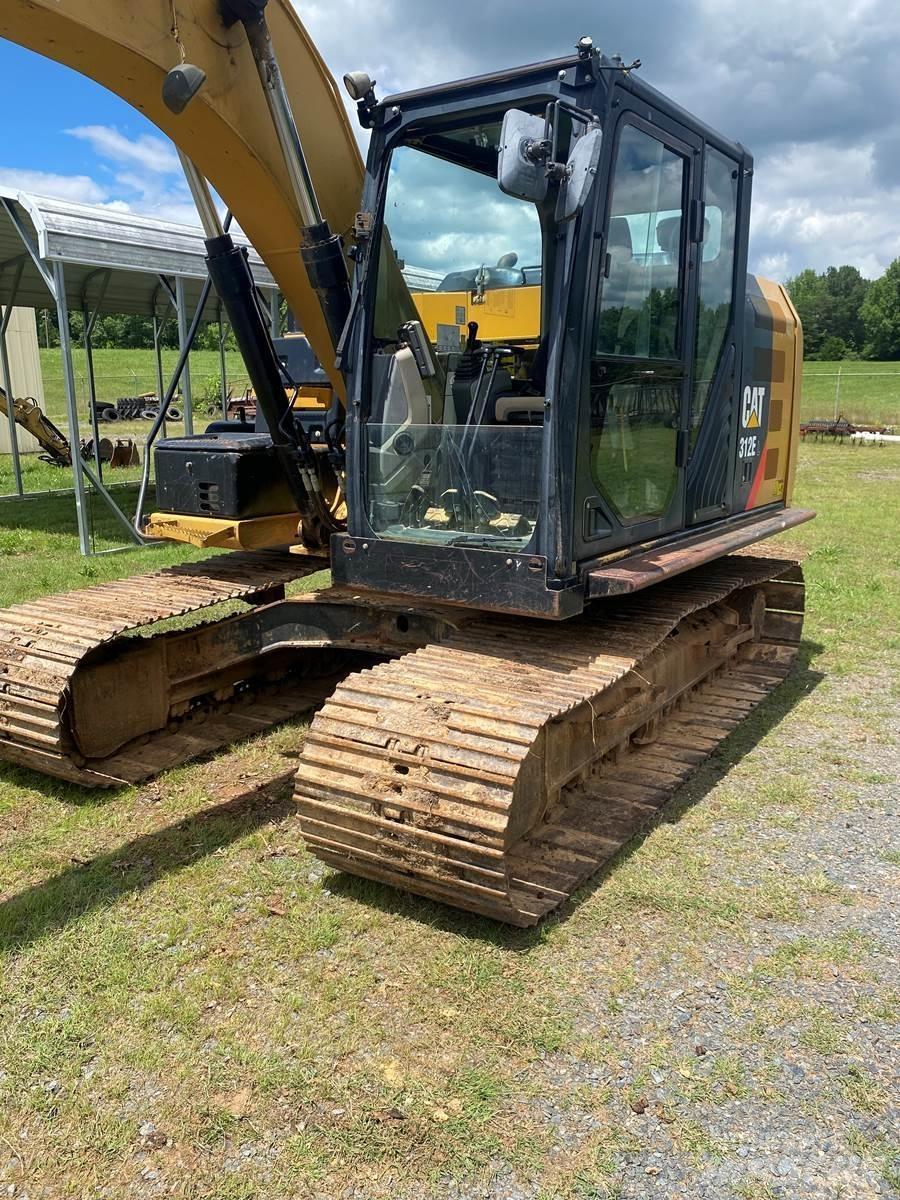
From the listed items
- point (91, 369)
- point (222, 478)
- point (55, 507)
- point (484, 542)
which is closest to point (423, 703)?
point (484, 542)

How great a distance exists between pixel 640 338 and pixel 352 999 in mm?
2920

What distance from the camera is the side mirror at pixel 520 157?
3.28 metres

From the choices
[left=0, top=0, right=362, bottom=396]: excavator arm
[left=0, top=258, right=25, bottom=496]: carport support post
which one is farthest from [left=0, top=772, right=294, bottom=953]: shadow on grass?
[left=0, top=258, right=25, bottom=496]: carport support post

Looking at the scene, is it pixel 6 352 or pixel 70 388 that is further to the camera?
pixel 6 352

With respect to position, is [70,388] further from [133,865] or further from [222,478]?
[133,865]

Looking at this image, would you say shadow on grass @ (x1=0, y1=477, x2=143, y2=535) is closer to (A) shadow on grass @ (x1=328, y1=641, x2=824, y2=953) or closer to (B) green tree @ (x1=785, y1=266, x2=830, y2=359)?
(A) shadow on grass @ (x1=328, y1=641, x2=824, y2=953)

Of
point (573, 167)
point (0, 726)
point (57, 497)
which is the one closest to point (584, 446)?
point (573, 167)

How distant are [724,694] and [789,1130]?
362cm

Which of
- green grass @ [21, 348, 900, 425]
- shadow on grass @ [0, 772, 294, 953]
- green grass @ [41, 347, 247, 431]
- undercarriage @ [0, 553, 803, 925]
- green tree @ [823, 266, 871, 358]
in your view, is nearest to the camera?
undercarriage @ [0, 553, 803, 925]

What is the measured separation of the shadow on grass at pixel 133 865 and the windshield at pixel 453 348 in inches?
58.7

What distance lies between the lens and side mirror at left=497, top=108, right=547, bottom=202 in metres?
3.28

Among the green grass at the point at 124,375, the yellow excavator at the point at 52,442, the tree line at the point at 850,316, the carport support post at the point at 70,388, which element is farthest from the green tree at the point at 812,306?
the carport support post at the point at 70,388

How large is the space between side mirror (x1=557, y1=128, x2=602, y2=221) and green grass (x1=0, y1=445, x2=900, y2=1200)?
259cm

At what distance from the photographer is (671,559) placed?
4562 millimetres
